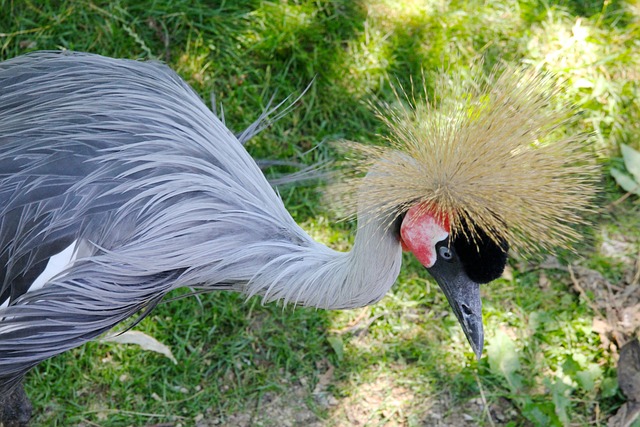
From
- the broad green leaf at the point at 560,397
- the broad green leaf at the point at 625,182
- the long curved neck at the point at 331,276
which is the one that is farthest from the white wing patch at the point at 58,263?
the broad green leaf at the point at 625,182

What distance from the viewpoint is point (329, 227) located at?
2.46 meters

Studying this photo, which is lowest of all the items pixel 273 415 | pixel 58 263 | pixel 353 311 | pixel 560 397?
pixel 273 415

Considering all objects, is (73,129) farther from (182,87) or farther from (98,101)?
(182,87)

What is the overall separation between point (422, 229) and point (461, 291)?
16 cm

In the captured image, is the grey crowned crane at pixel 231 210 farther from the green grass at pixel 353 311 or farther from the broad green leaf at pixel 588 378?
the broad green leaf at pixel 588 378

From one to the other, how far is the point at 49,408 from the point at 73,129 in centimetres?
81

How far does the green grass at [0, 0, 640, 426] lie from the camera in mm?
2117

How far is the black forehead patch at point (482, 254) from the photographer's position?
57.3 inches

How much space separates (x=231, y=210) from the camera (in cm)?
164

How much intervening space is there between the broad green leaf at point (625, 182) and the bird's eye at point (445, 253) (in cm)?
134

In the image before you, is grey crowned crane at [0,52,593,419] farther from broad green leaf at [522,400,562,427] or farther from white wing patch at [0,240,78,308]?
broad green leaf at [522,400,562,427]

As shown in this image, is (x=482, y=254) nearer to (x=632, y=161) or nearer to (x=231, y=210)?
(x=231, y=210)

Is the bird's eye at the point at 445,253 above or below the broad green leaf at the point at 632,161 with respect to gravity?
above

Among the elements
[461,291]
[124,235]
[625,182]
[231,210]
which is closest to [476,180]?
[461,291]
